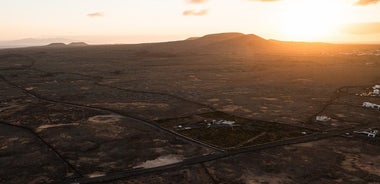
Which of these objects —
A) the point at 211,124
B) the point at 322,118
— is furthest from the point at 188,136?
the point at 322,118

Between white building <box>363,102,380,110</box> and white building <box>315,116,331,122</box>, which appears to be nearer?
white building <box>315,116,331,122</box>

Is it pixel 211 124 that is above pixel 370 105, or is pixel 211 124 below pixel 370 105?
below

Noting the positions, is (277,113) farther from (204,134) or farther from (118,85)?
(118,85)

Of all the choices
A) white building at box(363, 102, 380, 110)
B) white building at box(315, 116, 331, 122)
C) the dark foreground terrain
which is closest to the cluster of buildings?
the dark foreground terrain

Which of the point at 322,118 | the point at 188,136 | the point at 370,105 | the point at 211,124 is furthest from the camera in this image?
the point at 370,105

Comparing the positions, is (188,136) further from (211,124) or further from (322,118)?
(322,118)

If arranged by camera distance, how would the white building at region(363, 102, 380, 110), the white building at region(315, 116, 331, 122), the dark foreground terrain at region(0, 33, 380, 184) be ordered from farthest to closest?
the white building at region(363, 102, 380, 110) < the white building at region(315, 116, 331, 122) < the dark foreground terrain at region(0, 33, 380, 184)

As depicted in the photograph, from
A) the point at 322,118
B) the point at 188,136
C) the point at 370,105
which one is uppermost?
the point at 370,105

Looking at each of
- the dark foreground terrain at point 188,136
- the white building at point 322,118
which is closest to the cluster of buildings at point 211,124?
the dark foreground terrain at point 188,136

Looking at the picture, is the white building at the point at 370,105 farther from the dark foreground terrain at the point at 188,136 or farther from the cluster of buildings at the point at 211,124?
the cluster of buildings at the point at 211,124

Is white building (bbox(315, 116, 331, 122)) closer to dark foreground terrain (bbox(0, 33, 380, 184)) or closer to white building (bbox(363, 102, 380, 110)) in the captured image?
dark foreground terrain (bbox(0, 33, 380, 184))

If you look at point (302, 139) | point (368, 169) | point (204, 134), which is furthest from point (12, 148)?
point (368, 169)
